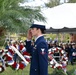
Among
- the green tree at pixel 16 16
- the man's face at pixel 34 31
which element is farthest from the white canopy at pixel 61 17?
the man's face at pixel 34 31

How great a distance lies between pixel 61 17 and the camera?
14.1 m

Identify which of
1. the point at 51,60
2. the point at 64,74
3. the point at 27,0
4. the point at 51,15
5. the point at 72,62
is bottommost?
the point at 72,62

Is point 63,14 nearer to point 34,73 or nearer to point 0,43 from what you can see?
point 0,43

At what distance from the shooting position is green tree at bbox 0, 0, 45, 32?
30.5 feet

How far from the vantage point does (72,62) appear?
713 inches

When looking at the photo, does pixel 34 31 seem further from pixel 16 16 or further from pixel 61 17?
pixel 61 17

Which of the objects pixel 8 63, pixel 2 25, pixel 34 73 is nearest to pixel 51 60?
pixel 2 25

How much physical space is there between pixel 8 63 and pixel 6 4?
3.13 m

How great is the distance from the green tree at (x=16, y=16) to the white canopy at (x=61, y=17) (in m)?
1.51

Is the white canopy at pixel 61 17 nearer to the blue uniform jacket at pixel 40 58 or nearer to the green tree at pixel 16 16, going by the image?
the green tree at pixel 16 16

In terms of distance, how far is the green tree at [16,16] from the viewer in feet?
30.5

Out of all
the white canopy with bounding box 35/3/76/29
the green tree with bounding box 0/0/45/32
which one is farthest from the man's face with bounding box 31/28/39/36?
the white canopy with bounding box 35/3/76/29

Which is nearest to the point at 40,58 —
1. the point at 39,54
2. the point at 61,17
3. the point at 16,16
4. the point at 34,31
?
the point at 39,54

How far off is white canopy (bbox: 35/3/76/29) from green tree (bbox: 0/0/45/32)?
4.97ft
